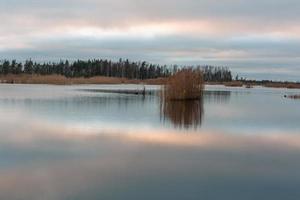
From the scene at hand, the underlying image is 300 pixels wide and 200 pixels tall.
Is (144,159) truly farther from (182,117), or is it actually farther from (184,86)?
(184,86)

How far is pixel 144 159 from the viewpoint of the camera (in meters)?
7.25

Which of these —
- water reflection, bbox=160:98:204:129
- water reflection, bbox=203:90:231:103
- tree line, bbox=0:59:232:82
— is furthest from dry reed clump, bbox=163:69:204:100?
tree line, bbox=0:59:232:82

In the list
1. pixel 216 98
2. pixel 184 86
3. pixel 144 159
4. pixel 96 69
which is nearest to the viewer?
pixel 144 159

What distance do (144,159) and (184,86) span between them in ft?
48.4

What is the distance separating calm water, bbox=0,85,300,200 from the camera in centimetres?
537

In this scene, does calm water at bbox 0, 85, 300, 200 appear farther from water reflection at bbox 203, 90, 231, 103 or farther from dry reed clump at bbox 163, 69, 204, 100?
water reflection at bbox 203, 90, 231, 103

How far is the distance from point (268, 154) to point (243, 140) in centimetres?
164

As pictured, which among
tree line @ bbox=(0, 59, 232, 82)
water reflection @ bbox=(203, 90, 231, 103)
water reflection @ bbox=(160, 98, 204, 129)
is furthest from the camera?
tree line @ bbox=(0, 59, 232, 82)

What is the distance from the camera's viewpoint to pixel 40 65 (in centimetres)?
7638

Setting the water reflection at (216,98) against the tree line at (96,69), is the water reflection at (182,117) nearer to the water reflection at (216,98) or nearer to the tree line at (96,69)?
→ the water reflection at (216,98)

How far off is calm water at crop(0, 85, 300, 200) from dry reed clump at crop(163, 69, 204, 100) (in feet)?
26.7

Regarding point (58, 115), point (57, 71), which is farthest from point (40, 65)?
point (58, 115)

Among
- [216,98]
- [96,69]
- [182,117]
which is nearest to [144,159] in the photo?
[182,117]

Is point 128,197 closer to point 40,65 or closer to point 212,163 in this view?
A: point 212,163
